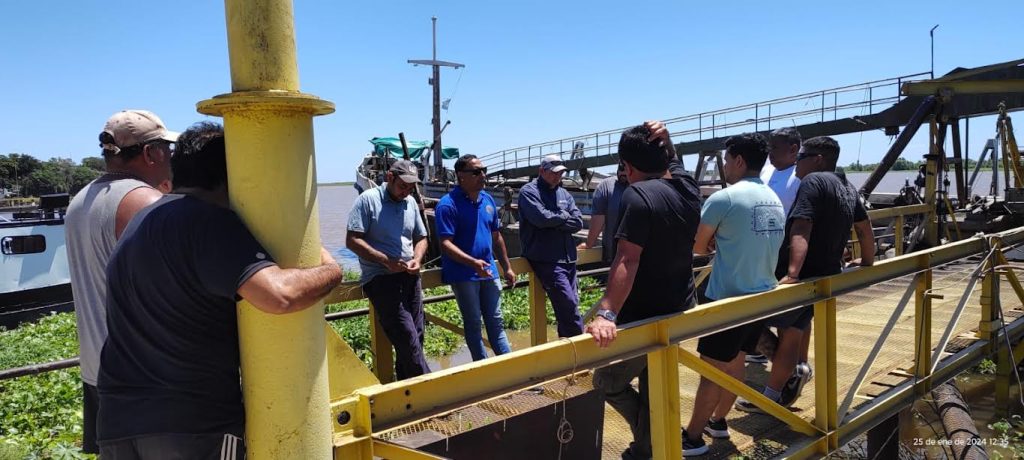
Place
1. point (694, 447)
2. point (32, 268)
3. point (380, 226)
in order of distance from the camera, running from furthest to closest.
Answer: point (32, 268), point (380, 226), point (694, 447)

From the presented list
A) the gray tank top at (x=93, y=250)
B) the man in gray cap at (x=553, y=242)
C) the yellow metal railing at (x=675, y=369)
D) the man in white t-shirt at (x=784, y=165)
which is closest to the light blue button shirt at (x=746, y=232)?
the yellow metal railing at (x=675, y=369)

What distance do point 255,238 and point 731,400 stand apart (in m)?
2.76

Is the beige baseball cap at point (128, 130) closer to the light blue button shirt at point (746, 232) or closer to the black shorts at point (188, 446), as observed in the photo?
the black shorts at point (188, 446)

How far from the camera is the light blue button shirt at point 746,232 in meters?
3.26

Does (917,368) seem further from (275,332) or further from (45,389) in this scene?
(45,389)

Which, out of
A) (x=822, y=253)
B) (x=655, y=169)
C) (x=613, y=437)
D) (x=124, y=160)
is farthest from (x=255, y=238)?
(x=822, y=253)

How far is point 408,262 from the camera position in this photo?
4098 mm

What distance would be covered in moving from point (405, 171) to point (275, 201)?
2675mm

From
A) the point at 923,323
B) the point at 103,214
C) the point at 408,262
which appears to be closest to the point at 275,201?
the point at 103,214

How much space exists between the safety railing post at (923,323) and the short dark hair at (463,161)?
3.02 m

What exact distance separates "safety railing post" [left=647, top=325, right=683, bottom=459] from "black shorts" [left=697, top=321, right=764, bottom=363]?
0.62 metres

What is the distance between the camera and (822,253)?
11.9 ft

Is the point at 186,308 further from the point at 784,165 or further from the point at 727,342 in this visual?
the point at 784,165

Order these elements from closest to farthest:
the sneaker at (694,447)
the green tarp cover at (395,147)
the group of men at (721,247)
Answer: the group of men at (721,247), the sneaker at (694,447), the green tarp cover at (395,147)
